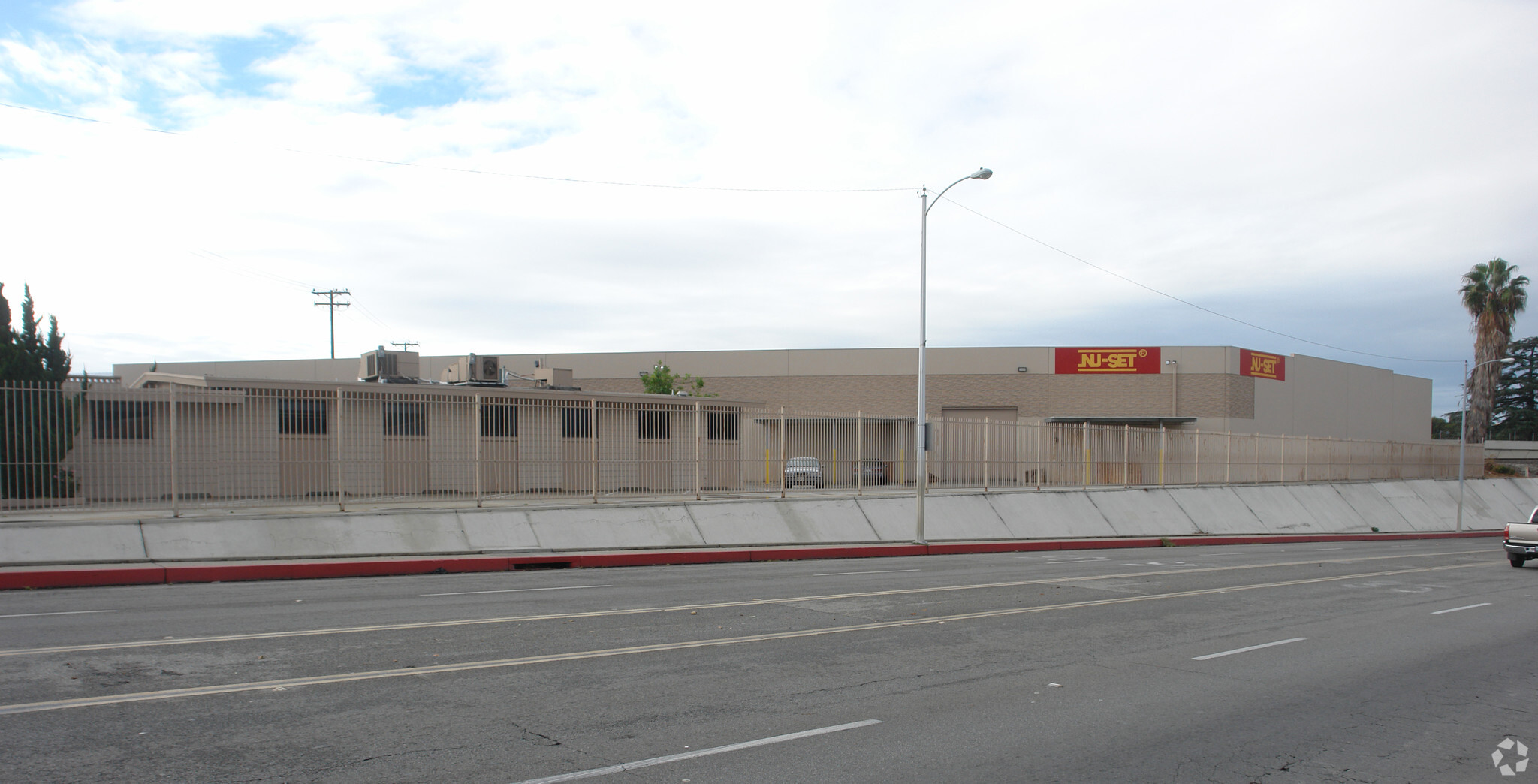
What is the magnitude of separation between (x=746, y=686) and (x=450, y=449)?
12.6m

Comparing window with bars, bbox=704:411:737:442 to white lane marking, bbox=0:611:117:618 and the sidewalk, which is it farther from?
white lane marking, bbox=0:611:117:618

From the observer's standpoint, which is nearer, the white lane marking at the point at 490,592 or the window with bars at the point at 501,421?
the white lane marking at the point at 490,592

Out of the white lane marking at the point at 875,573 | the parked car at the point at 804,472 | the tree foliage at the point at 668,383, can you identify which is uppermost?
the tree foliage at the point at 668,383

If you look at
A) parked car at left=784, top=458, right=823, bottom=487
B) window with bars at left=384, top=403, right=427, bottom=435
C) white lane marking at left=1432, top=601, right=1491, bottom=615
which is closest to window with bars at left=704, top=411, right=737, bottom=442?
parked car at left=784, top=458, right=823, bottom=487

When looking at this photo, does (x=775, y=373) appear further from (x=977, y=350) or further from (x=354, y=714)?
(x=354, y=714)

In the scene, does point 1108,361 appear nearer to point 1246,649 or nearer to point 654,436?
point 654,436

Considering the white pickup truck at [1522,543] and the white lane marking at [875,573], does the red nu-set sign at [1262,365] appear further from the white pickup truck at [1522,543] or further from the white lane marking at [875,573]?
the white lane marking at [875,573]

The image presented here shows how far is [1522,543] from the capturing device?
2050cm

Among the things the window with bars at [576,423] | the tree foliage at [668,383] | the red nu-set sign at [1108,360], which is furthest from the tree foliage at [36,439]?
the red nu-set sign at [1108,360]

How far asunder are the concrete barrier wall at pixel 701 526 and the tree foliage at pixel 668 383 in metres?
22.2

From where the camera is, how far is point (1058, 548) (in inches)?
931

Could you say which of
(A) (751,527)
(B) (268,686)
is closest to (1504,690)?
(B) (268,686)

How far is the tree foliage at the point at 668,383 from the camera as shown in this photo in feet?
154

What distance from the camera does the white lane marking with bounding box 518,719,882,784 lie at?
526cm
